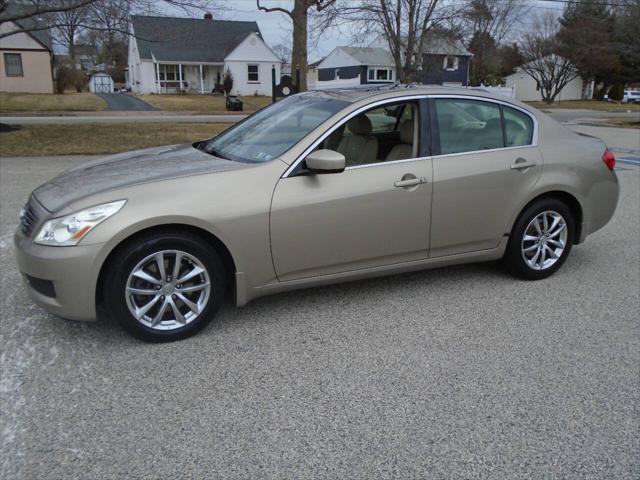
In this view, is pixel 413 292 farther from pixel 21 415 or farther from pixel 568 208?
pixel 21 415

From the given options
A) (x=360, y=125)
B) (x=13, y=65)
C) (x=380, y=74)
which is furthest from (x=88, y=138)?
(x=380, y=74)

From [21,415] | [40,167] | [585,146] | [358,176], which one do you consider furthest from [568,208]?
[40,167]

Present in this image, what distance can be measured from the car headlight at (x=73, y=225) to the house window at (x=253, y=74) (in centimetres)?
4673

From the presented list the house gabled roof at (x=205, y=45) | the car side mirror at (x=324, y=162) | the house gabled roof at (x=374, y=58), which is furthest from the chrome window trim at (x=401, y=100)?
the house gabled roof at (x=374, y=58)

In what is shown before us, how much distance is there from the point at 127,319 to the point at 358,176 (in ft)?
5.95

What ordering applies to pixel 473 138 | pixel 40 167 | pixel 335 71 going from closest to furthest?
pixel 473 138, pixel 40 167, pixel 335 71

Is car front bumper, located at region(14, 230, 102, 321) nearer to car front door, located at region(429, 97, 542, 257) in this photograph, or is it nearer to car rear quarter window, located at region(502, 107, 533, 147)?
car front door, located at region(429, 97, 542, 257)

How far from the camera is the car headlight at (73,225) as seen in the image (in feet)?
11.0

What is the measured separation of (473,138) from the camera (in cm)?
454

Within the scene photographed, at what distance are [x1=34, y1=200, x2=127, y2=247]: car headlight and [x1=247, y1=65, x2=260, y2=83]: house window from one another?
153 feet

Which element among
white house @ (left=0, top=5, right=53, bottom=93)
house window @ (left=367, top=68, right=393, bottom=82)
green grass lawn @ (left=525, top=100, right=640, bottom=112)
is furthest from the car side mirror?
house window @ (left=367, top=68, right=393, bottom=82)

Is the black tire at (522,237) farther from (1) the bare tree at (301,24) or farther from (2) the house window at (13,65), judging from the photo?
(2) the house window at (13,65)

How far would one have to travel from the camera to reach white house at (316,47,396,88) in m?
54.0

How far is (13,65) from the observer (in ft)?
131
